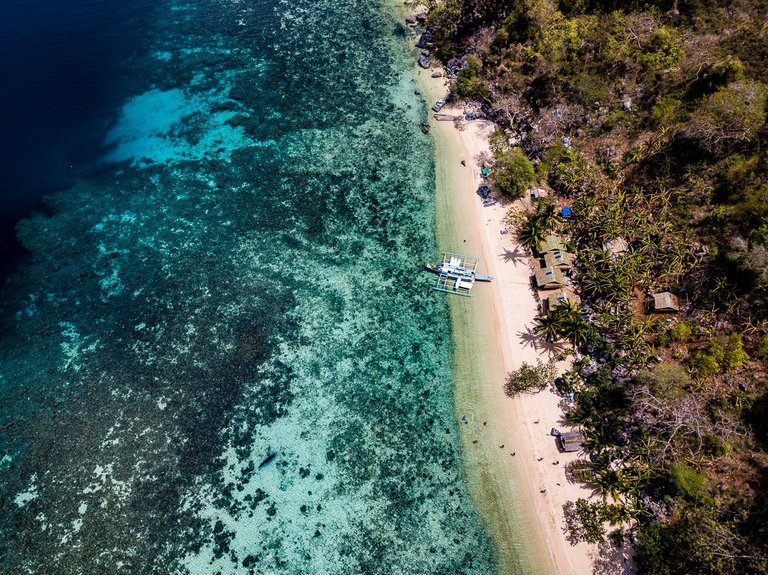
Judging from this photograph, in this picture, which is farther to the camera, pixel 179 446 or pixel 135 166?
pixel 135 166

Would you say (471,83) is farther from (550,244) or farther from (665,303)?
(665,303)

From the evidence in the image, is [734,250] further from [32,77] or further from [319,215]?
[32,77]

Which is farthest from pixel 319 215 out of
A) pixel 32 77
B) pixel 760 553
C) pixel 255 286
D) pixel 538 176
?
pixel 32 77

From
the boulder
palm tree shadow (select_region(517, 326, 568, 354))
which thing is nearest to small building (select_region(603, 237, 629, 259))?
palm tree shadow (select_region(517, 326, 568, 354))

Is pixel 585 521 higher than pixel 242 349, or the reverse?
pixel 242 349

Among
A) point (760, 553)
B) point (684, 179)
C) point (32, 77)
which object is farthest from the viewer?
point (32, 77)

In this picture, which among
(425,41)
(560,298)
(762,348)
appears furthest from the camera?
(425,41)

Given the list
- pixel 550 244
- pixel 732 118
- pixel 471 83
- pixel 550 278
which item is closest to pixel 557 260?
pixel 550 244
